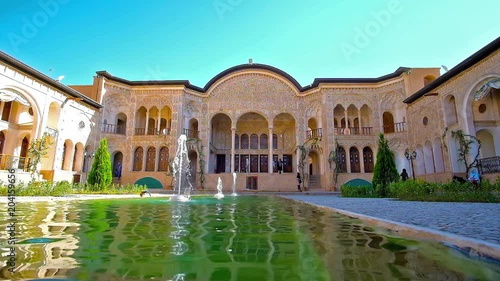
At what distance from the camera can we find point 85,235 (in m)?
2.64

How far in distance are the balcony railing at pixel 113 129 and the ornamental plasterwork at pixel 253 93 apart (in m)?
8.26

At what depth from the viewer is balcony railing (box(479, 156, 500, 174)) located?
46.2ft

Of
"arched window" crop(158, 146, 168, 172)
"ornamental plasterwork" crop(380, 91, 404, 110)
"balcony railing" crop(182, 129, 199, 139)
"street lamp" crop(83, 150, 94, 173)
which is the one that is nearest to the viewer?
"street lamp" crop(83, 150, 94, 173)

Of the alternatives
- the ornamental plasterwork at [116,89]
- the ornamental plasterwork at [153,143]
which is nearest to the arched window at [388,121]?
the ornamental plasterwork at [153,143]

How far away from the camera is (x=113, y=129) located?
75.3ft

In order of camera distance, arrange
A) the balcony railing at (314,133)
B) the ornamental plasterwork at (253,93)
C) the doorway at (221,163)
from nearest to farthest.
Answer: the balcony railing at (314,133) < the ornamental plasterwork at (253,93) < the doorway at (221,163)

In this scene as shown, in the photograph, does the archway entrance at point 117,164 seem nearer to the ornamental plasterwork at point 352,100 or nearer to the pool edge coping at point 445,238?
the ornamental plasterwork at point 352,100

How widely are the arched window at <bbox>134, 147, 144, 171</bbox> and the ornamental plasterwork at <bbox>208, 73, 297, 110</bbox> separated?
755 cm

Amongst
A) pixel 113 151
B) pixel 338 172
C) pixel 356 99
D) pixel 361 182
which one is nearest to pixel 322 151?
pixel 338 172

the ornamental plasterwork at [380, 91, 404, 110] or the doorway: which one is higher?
the ornamental plasterwork at [380, 91, 404, 110]

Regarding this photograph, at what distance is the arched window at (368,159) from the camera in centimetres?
2242

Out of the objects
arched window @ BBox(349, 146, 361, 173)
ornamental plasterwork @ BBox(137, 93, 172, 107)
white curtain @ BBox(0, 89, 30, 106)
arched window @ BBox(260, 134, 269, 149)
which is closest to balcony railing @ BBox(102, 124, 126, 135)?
ornamental plasterwork @ BBox(137, 93, 172, 107)

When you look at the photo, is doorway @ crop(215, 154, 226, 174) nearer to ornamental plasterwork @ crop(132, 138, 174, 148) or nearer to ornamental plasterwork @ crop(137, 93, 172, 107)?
ornamental plasterwork @ crop(132, 138, 174, 148)

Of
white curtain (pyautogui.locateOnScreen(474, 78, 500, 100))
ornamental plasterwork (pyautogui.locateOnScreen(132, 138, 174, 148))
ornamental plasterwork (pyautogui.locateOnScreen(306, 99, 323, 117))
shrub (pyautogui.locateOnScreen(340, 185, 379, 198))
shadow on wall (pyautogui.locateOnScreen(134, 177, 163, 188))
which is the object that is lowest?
shrub (pyautogui.locateOnScreen(340, 185, 379, 198))
